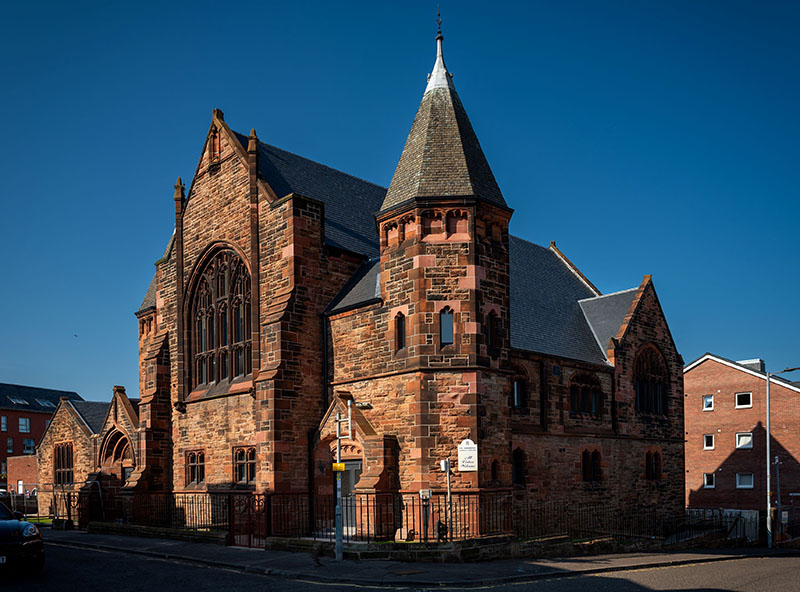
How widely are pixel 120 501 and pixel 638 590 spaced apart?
24.2 meters

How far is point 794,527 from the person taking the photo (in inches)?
1480

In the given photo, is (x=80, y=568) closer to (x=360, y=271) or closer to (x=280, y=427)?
(x=280, y=427)

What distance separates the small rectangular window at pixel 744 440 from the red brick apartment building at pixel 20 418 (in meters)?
62.6

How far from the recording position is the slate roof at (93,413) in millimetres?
44569

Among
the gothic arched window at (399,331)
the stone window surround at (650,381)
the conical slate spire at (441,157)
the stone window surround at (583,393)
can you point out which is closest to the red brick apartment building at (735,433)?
the stone window surround at (650,381)

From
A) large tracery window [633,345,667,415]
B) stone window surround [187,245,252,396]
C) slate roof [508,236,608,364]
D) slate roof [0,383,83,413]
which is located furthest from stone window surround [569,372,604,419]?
slate roof [0,383,83,413]

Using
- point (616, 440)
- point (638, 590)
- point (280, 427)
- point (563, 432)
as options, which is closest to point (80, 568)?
point (280, 427)

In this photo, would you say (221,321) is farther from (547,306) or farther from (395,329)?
(547,306)

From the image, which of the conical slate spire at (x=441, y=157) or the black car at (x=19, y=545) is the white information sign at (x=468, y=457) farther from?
the black car at (x=19, y=545)

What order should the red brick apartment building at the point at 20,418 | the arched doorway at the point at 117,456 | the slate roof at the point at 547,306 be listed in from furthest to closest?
the red brick apartment building at the point at 20,418 < the arched doorway at the point at 117,456 < the slate roof at the point at 547,306

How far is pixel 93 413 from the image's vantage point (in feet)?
153

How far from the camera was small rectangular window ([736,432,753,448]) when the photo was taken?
153 ft

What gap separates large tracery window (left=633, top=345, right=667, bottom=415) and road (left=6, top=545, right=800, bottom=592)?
1286 centimetres

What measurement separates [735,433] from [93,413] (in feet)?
131
